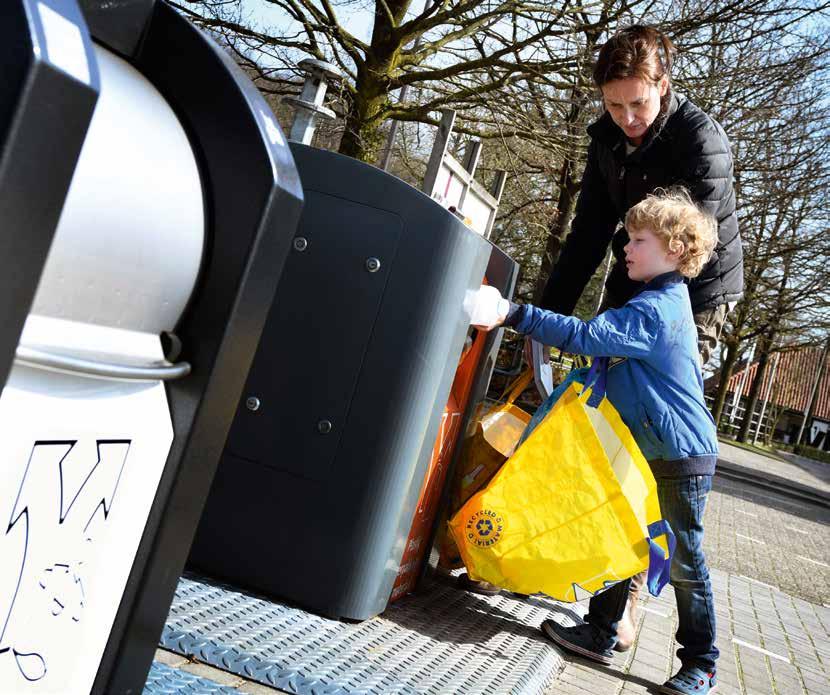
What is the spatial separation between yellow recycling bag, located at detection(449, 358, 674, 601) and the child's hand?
0.37 meters

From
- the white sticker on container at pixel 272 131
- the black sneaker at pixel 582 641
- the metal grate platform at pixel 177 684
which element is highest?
the white sticker on container at pixel 272 131

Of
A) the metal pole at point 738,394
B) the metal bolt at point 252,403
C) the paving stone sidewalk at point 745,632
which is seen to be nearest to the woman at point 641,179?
the paving stone sidewalk at point 745,632

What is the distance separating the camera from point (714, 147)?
3250mm

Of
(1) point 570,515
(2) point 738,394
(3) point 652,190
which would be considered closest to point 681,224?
(3) point 652,190

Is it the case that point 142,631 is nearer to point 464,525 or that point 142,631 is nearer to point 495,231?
point 464,525

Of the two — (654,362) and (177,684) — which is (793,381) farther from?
(177,684)

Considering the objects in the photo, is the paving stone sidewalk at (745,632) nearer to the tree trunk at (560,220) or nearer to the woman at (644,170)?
the woman at (644,170)

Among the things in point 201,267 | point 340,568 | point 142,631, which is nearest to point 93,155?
point 201,267

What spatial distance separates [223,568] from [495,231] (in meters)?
17.6

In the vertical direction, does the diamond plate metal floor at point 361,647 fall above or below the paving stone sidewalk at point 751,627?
below

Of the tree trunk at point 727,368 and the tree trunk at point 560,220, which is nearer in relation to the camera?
the tree trunk at point 560,220

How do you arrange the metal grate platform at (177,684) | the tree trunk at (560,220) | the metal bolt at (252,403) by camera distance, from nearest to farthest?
the metal grate platform at (177,684) → the metal bolt at (252,403) → the tree trunk at (560,220)

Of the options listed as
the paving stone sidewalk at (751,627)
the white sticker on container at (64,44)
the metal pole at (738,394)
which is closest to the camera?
the white sticker on container at (64,44)

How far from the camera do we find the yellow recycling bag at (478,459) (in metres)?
3.45
